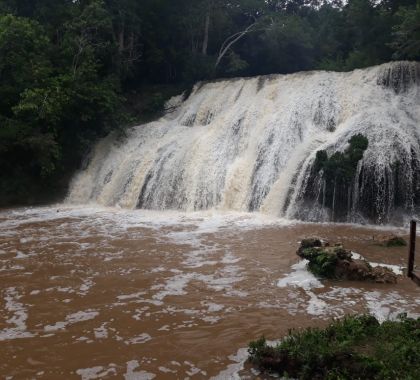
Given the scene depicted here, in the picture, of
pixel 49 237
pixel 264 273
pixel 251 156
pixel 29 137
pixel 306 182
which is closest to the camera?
pixel 264 273

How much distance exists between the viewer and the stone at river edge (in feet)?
26.8

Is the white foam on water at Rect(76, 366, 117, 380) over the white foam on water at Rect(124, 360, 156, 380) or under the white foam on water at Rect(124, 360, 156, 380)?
under

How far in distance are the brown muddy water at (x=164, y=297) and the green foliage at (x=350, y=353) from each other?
0.40 m

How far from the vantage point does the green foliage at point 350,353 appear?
14.9 feet

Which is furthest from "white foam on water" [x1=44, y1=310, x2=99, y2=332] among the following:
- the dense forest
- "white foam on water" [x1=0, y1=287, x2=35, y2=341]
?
the dense forest

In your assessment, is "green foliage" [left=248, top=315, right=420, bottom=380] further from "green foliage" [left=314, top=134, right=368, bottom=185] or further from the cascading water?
the cascading water

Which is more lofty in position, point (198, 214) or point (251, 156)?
point (251, 156)

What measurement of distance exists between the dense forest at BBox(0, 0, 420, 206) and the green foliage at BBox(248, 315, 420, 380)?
1390cm

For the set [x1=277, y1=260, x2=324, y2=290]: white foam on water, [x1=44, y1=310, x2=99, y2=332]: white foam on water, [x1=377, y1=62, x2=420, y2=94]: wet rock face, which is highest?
[x1=377, y1=62, x2=420, y2=94]: wet rock face

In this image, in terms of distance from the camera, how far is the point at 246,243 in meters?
11.3

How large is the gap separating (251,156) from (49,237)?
7579 mm

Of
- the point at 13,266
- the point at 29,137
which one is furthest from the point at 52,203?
the point at 13,266

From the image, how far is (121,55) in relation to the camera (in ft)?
77.4

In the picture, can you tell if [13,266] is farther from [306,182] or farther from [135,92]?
[135,92]
